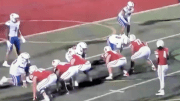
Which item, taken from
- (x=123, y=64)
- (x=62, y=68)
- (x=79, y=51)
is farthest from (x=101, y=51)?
(x=62, y=68)

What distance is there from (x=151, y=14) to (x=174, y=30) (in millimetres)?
1794

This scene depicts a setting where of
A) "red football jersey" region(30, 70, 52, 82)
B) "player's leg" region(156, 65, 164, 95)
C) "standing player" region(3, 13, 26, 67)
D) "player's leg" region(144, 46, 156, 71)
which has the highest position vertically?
"standing player" region(3, 13, 26, 67)

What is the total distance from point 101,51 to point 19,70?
12.0 ft

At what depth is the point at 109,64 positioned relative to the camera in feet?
41.0

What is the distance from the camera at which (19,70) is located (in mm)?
12000

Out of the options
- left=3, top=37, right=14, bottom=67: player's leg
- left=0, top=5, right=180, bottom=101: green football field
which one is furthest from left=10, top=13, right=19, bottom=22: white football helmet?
left=0, top=5, right=180, bottom=101: green football field

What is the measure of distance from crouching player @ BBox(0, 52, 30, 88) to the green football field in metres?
0.19

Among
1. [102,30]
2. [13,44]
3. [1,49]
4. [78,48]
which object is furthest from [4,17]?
[78,48]

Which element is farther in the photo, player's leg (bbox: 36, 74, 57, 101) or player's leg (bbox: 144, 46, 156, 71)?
player's leg (bbox: 144, 46, 156, 71)

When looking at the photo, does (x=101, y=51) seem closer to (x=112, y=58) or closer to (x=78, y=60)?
(x=112, y=58)

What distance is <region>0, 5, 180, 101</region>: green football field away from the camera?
1181 cm

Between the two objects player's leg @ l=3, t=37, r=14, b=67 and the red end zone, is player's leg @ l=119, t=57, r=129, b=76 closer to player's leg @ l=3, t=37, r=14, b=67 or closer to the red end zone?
player's leg @ l=3, t=37, r=14, b=67

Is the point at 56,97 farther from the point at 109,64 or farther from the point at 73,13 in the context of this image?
the point at 73,13

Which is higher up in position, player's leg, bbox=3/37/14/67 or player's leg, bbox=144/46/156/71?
player's leg, bbox=3/37/14/67
